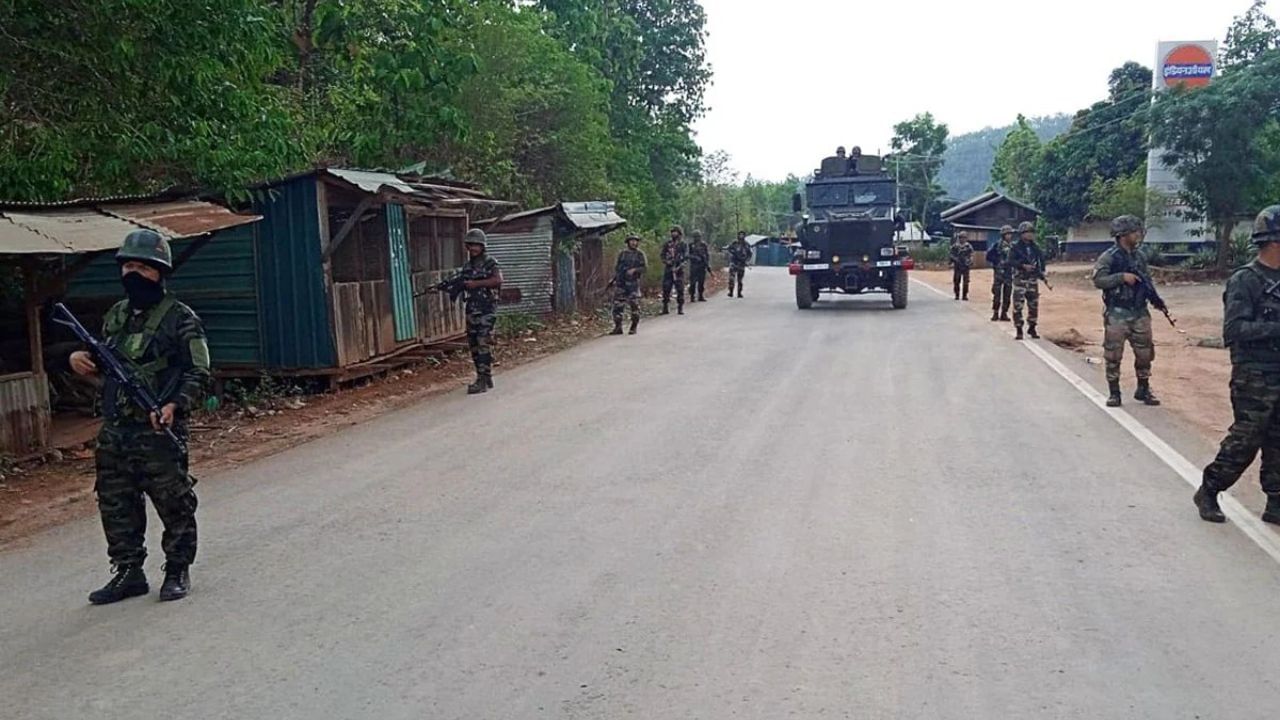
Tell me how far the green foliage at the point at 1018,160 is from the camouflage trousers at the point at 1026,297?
4610 cm

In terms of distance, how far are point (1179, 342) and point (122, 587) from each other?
16.0 meters

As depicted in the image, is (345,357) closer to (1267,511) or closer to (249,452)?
(249,452)

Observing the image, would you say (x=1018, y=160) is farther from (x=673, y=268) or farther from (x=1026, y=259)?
(x=1026, y=259)

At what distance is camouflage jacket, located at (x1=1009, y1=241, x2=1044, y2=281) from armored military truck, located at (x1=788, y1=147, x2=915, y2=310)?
530 centimetres

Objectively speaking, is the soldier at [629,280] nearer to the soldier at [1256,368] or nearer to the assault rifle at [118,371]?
the soldier at [1256,368]

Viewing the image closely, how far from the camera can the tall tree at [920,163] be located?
222 feet

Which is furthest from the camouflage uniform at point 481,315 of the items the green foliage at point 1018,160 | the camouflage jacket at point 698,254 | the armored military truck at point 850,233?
the green foliage at point 1018,160

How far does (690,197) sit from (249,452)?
45008 mm

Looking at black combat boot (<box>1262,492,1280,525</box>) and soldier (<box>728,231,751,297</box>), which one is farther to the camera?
soldier (<box>728,231,751,297</box>)

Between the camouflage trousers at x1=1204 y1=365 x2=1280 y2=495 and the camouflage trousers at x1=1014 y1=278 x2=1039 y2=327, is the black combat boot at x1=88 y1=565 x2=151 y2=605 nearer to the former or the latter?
the camouflage trousers at x1=1204 y1=365 x2=1280 y2=495

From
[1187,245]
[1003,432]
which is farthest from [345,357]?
[1187,245]

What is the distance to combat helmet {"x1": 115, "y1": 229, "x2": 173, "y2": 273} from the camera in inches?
201

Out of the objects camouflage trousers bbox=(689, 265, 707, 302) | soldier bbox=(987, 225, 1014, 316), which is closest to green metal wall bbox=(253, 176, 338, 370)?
soldier bbox=(987, 225, 1014, 316)

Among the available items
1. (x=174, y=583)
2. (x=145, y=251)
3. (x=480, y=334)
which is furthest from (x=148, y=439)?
(x=480, y=334)
